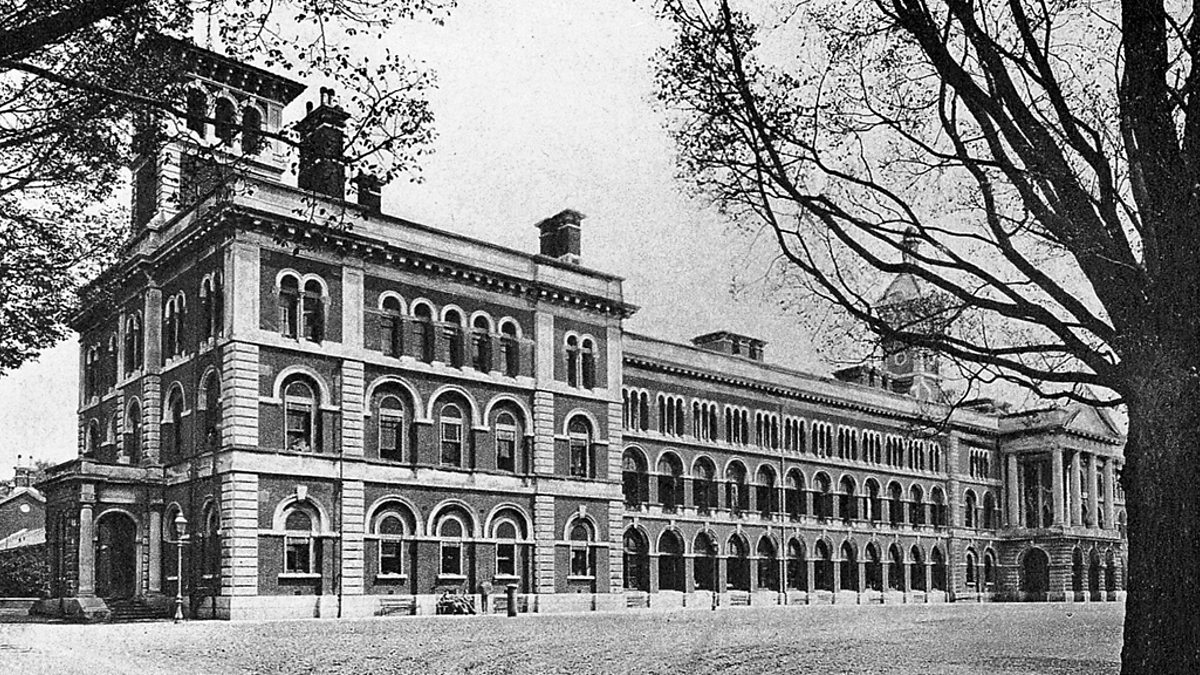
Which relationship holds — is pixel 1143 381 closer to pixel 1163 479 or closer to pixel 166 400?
pixel 1163 479

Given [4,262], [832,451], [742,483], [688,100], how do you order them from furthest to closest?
[832,451] → [742,483] → [4,262] → [688,100]

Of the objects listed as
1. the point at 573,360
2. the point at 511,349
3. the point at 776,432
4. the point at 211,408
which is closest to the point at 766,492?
the point at 776,432

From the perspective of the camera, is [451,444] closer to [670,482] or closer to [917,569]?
[670,482]

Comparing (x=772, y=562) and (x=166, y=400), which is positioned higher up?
(x=166, y=400)

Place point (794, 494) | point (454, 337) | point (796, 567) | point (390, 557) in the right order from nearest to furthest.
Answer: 1. point (390, 557)
2. point (454, 337)
3. point (796, 567)
4. point (794, 494)

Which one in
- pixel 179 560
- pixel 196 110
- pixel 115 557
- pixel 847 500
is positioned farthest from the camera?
pixel 847 500

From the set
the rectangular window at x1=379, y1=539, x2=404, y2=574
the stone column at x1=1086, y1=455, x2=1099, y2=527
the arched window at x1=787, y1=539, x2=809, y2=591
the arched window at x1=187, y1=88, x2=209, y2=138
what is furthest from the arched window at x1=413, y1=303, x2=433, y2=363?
the stone column at x1=1086, y1=455, x2=1099, y2=527

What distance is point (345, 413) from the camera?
3488cm

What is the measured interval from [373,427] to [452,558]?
471cm

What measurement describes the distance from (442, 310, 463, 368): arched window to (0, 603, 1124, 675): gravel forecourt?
30.3 feet

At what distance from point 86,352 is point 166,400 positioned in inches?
318

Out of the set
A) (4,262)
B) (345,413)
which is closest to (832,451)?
(345,413)

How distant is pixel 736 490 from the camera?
170 feet

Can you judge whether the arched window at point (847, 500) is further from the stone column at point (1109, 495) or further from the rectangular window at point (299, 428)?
the rectangular window at point (299, 428)
